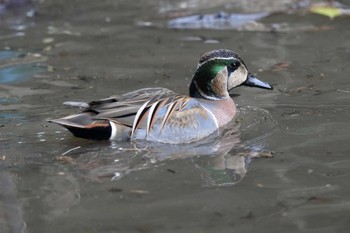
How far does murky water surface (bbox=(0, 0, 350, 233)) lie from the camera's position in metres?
5.51

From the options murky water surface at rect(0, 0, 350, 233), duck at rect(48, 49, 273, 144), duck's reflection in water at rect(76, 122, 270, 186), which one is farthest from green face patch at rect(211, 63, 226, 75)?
duck's reflection in water at rect(76, 122, 270, 186)

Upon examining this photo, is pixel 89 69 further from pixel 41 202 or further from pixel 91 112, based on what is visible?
pixel 41 202

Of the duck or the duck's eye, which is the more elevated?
the duck's eye

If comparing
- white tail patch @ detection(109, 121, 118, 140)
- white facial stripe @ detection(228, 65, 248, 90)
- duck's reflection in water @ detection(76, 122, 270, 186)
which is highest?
white facial stripe @ detection(228, 65, 248, 90)

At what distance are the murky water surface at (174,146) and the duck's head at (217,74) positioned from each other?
0.37 metres

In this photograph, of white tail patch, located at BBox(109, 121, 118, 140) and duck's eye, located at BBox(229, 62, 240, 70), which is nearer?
white tail patch, located at BBox(109, 121, 118, 140)

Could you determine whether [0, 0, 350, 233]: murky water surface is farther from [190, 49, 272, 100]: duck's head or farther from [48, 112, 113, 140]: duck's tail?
→ [190, 49, 272, 100]: duck's head

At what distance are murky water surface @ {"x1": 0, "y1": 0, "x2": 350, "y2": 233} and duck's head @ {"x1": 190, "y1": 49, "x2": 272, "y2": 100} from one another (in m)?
0.37

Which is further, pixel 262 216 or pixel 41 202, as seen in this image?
pixel 41 202

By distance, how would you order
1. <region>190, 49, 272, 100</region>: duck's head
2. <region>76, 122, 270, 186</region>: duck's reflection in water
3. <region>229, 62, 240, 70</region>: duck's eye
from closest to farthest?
<region>76, 122, 270, 186</region>: duck's reflection in water
<region>190, 49, 272, 100</region>: duck's head
<region>229, 62, 240, 70</region>: duck's eye

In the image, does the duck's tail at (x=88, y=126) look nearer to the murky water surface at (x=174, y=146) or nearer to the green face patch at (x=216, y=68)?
the murky water surface at (x=174, y=146)

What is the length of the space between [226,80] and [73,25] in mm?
5220

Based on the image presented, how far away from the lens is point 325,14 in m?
12.0

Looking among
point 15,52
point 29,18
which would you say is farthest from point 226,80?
point 29,18
